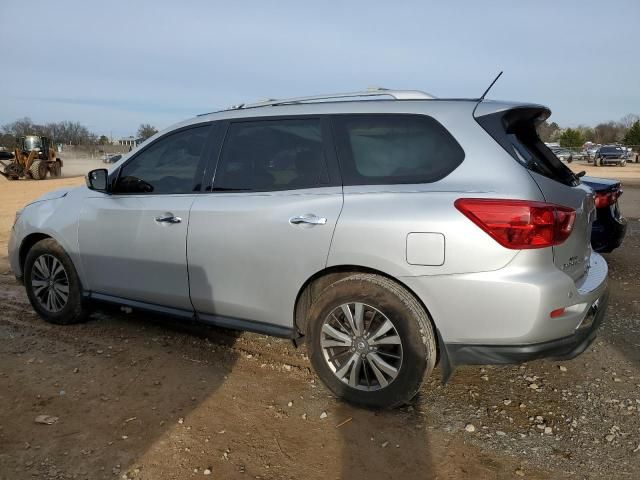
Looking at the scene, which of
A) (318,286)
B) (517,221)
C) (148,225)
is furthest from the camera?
(148,225)

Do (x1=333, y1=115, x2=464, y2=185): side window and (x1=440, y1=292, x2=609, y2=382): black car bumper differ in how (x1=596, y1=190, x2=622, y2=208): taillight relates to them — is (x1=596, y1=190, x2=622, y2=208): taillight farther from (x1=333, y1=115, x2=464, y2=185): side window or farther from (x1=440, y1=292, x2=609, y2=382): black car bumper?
(x1=333, y1=115, x2=464, y2=185): side window

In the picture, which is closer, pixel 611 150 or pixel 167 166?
pixel 167 166

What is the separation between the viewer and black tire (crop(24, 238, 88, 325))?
4.43m

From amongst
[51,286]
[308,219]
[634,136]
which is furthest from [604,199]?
[634,136]

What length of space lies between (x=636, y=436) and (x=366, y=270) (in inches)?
67.5

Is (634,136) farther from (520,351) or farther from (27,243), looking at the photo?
(27,243)

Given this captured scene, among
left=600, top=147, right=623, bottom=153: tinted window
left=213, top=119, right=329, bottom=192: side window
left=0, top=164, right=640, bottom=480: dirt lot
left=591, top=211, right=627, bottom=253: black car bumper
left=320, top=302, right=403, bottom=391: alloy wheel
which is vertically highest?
left=213, top=119, right=329, bottom=192: side window

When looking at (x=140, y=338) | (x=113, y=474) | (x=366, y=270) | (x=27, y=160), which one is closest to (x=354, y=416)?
(x=366, y=270)

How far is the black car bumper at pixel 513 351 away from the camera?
2.79m

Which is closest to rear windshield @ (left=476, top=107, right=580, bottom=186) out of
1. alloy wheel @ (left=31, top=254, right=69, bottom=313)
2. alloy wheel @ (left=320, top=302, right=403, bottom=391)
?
alloy wheel @ (left=320, top=302, right=403, bottom=391)

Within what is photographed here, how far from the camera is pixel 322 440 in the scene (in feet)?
9.52

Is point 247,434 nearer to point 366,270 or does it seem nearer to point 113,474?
point 113,474

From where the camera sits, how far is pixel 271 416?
124 inches

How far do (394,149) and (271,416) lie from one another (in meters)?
1.73
